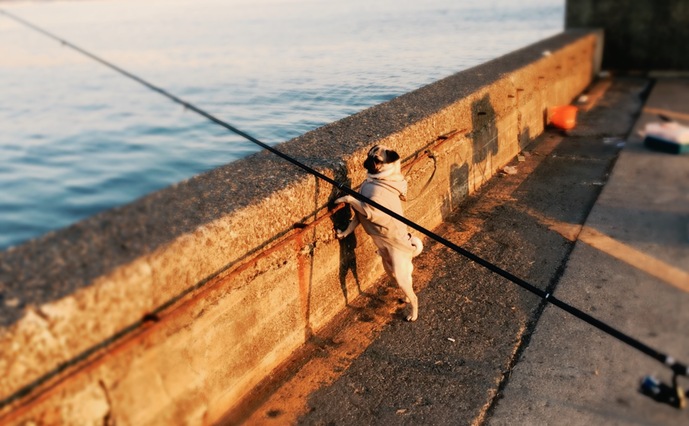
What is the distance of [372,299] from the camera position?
5.05 m

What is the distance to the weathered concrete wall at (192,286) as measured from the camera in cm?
267

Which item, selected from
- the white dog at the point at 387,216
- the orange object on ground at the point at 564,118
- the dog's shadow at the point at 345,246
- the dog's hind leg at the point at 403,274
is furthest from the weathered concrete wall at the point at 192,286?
the orange object on ground at the point at 564,118

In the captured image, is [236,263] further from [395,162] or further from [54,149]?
[54,149]

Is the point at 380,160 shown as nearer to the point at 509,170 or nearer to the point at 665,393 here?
the point at 665,393

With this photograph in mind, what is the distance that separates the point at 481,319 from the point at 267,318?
1.79 metres

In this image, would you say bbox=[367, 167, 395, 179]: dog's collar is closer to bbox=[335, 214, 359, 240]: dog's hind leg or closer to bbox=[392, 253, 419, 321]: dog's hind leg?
bbox=[335, 214, 359, 240]: dog's hind leg

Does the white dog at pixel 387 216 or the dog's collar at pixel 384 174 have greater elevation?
the dog's collar at pixel 384 174

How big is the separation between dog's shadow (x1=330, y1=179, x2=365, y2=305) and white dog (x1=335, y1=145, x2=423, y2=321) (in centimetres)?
13

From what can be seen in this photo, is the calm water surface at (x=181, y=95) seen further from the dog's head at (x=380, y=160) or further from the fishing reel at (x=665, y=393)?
the fishing reel at (x=665, y=393)

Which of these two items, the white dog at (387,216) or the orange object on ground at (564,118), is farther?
the orange object on ground at (564,118)

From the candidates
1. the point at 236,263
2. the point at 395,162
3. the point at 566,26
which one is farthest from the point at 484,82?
the point at 566,26

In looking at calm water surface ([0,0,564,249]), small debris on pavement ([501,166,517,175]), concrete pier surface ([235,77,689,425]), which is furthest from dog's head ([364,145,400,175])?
calm water surface ([0,0,564,249])

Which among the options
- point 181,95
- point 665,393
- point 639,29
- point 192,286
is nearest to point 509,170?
point 665,393

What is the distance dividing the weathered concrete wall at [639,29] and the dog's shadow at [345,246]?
13514 mm
